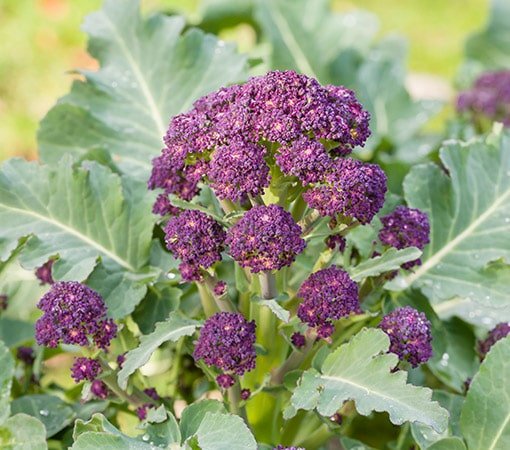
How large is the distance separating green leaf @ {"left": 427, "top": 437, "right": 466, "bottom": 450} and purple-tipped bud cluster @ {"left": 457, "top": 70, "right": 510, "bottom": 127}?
1227mm

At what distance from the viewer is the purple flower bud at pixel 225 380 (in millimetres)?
1108

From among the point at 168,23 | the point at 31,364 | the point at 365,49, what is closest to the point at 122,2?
the point at 168,23

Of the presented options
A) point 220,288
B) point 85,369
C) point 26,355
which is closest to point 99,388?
point 85,369

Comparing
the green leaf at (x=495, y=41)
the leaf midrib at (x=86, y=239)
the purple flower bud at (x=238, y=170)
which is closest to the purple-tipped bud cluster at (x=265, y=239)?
the purple flower bud at (x=238, y=170)

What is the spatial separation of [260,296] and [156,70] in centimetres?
65

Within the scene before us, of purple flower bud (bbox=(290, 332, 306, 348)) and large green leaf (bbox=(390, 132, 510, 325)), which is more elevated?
purple flower bud (bbox=(290, 332, 306, 348))

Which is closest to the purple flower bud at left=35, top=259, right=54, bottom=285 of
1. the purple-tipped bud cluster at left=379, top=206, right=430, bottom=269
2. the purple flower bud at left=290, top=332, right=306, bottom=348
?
the purple flower bud at left=290, top=332, right=306, bottom=348

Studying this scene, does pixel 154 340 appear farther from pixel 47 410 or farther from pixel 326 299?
pixel 47 410

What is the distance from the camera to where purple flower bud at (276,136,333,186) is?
3.34 ft

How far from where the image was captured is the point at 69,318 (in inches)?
42.3

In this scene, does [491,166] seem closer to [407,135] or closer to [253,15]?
[407,135]

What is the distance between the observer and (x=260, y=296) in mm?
1154

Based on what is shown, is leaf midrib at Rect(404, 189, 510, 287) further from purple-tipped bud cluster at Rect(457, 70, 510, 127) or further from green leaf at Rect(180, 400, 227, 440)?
purple-tipped bud cluster at Rect(457, 70, 510, 127)

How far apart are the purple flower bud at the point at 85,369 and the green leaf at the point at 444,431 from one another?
1.34 feet
